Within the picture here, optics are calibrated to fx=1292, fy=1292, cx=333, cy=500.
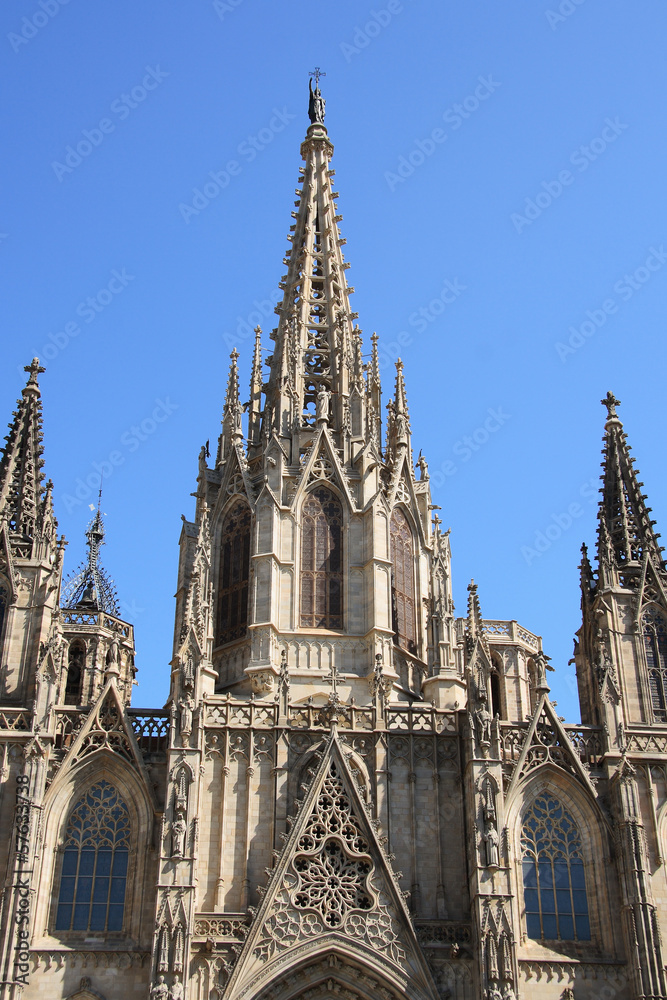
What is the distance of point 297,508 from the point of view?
143 ft

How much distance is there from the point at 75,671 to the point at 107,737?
64.5 ft

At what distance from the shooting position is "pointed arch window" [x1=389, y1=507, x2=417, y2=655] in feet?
140

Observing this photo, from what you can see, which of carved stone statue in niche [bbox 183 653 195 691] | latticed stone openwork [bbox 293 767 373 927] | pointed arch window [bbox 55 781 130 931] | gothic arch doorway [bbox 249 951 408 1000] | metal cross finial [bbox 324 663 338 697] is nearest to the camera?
gothic arch doorway [bbox 249 951 408 1000]

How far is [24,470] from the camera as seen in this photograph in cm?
4266

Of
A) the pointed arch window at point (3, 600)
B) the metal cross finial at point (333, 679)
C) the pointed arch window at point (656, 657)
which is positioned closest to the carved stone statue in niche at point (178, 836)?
the metal cross finial at point (333, 679)

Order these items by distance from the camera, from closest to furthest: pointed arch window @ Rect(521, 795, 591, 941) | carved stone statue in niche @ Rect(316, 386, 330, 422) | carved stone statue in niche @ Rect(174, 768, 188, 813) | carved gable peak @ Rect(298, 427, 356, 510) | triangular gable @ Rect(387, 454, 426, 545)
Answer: carved stone statue in niche @ Rect(174, 768, 188, 813)
pointed arch window @ Rect(521, 795, 591, 941)
carved gable peak @ Rect(298, 427, 356, 510)
triangular gable @ Rect(387, 454, 426, 545)
carved stone statue in niche @ Rect(316, 386, 330, 422)

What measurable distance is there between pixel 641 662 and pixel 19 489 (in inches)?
814

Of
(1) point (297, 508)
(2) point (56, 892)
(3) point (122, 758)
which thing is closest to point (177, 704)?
(3) point (122, 758)

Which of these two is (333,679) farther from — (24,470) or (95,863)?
(24,470)

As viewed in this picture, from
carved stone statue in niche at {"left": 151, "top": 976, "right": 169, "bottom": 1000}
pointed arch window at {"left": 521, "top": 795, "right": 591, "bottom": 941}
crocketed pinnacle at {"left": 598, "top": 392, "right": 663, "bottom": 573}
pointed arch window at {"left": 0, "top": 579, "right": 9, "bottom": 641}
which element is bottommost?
carved stone statue in niche at {"left": 151, "top": 976, "right": 169, "bottom": 1000}

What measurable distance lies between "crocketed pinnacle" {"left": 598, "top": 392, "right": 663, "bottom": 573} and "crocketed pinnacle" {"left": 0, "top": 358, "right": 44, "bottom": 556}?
18.6m

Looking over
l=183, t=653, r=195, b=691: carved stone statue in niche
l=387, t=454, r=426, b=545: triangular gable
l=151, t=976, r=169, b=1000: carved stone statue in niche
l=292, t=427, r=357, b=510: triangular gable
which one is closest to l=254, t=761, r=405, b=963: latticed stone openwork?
l=151, t=976, r=169, b=1000: carved stone statue in niche

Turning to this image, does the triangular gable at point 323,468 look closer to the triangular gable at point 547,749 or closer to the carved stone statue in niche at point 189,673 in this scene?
the carved stone statue in niche at point 189,673

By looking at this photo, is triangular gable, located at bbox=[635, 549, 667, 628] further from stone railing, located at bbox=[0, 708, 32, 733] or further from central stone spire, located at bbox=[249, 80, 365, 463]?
stone railing, located at bbox=[0, 708, 32, 733]
